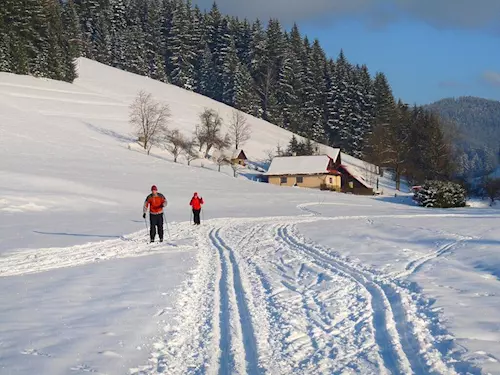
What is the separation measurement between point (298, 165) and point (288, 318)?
5714 cm

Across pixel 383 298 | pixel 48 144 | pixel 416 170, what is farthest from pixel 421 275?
pixel 416 170

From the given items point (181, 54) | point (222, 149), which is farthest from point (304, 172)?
point (181, 54)

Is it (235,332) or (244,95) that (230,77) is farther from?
(235,332)

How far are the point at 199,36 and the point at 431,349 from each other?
342ft

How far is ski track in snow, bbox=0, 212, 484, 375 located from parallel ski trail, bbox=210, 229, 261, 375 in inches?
0.4

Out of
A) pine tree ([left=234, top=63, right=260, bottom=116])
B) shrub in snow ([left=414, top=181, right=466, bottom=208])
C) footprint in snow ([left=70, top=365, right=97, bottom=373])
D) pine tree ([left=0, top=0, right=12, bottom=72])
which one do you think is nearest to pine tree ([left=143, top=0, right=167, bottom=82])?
pine tree ([left=234, top=63, right=260, bottom=116])

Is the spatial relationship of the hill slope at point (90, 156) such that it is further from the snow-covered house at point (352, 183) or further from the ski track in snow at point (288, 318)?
the snow-covered house at point (352, 183)

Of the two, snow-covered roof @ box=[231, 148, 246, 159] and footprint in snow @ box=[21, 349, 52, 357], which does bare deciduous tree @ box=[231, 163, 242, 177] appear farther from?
footprint in snow @ box=[21, 349, 52, 357]

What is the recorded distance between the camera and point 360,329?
5895 millimetres

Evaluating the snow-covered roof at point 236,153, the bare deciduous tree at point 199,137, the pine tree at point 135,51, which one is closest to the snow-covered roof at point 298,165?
the snow-covered roof at point 236,153

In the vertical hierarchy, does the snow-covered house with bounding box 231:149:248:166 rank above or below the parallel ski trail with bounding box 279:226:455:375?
above

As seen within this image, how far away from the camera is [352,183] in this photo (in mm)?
65625

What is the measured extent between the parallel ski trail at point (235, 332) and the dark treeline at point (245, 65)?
71.5 m

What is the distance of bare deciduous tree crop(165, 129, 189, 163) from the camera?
189ft
